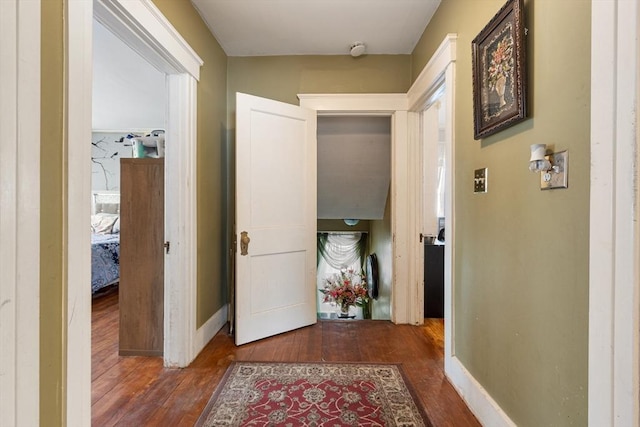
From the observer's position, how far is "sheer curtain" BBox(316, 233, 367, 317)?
5570 mm

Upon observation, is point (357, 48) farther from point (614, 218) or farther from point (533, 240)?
point (614, 218)

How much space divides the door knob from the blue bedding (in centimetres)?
219

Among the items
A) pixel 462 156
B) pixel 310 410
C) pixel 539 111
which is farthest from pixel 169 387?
pixel 539 111

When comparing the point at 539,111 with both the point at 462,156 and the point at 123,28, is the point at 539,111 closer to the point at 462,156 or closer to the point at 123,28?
the point at 462,156

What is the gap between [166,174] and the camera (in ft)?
6.46

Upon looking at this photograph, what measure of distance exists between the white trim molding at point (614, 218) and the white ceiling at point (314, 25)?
160 cm

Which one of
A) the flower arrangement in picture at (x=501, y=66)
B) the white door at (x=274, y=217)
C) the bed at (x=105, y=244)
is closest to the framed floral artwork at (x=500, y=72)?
the flower arrangement in picture at (x=501, y=66)

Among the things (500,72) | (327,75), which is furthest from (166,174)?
(500,72)

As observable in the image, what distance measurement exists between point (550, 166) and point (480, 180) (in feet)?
1.66

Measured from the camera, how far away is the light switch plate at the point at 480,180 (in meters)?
1.49

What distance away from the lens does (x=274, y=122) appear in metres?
2.45

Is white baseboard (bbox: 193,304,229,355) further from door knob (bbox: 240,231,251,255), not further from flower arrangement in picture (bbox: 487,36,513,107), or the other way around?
flower arrangement in picture (bbox: 487,36,513,107)

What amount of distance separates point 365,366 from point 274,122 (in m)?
1.98
